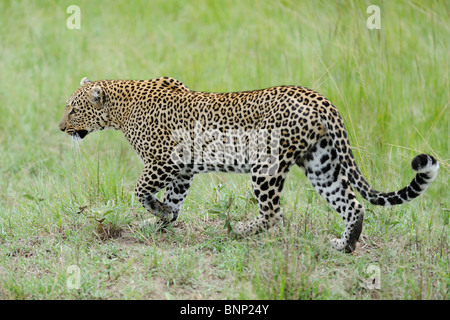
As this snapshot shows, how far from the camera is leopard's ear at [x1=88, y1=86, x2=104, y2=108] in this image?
22.0 feet

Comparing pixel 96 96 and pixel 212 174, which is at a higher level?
pixel 96 96

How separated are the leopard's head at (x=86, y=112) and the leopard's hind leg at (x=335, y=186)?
7.13 feet

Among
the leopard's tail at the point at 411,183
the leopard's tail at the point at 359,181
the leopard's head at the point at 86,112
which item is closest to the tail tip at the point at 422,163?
the leopard's tail at the point at 411,183

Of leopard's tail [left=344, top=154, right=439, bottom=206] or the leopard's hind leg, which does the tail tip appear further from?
the leopard's hind leg

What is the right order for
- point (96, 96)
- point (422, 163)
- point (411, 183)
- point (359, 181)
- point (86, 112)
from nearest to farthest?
point (422, 163)
point (411, 183)
point (359, 181)
point (96, 96)
point (86, 112)

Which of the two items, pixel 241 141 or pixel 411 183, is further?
pixel 241 141

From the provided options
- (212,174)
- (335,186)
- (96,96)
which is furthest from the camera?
→ (212,174)

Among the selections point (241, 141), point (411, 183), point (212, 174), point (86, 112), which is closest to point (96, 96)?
point (86, 112)

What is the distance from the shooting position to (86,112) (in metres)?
6.83

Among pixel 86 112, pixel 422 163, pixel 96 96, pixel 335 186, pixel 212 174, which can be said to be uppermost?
Answer: pixel 96 96

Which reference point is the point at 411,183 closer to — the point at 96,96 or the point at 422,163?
the point at 422,163

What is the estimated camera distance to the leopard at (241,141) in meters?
5.79

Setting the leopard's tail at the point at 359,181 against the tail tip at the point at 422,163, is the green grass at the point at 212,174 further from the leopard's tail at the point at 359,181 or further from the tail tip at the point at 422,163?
the tail tip at the point at 422,163

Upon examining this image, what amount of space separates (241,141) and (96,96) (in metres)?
1.69
